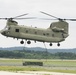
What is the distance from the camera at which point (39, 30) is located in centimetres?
6650

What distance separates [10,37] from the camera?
6397 cm

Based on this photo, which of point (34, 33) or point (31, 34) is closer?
point (31, 34)

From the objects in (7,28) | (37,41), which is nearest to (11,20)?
(7,28)

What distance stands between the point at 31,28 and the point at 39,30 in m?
1.61

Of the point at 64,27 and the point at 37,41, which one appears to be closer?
the point at 37,41

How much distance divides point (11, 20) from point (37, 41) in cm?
626

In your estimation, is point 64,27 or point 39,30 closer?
point 39,30

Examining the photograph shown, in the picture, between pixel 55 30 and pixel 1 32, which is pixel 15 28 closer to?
pixel 1 32

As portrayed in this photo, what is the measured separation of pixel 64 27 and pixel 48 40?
621 centimetres

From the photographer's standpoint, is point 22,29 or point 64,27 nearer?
point 22,29

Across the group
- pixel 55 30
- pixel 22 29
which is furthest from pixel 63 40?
pixel 22 29

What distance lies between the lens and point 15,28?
65.6 m

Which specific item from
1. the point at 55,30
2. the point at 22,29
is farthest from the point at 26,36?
the point at 55,30

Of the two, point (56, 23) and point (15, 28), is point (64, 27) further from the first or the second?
point (15, 28)
